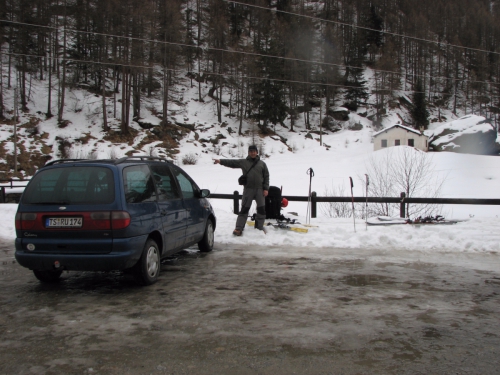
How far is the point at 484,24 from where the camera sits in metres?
90.7

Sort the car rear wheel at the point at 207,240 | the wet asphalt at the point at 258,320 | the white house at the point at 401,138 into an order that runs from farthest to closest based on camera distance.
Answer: the white house at the point at 401,138 < the car rear wheel at the point at 207,240 < the wet asphalt at the point at 258,320

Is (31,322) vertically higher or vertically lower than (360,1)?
lower

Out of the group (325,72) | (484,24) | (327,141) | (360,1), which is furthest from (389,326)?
(484,24)

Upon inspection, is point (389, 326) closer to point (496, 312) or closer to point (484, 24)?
point (496, 312)

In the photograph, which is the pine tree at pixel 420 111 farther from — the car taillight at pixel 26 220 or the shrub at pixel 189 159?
the car taillight at pixel 26 220

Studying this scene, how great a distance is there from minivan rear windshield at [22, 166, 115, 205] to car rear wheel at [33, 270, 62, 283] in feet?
3.56

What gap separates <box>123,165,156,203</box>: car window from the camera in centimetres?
568

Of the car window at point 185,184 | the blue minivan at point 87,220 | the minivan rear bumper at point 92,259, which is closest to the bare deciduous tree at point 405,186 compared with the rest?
the car window at point 185,184

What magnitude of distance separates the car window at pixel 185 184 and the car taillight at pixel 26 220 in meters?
2.44

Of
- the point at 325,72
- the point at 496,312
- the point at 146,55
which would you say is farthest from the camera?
the point at 325,72

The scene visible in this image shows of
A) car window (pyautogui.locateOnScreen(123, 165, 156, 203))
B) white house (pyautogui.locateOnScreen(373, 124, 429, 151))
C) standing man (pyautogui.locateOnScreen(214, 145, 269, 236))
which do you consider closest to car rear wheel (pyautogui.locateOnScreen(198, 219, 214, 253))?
standing man (pyautogui.locateOnScreen(214, 145, 269, 236))

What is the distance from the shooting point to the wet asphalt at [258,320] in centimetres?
347

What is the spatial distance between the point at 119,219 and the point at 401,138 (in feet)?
155

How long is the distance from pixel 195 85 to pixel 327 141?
20.6 metres
